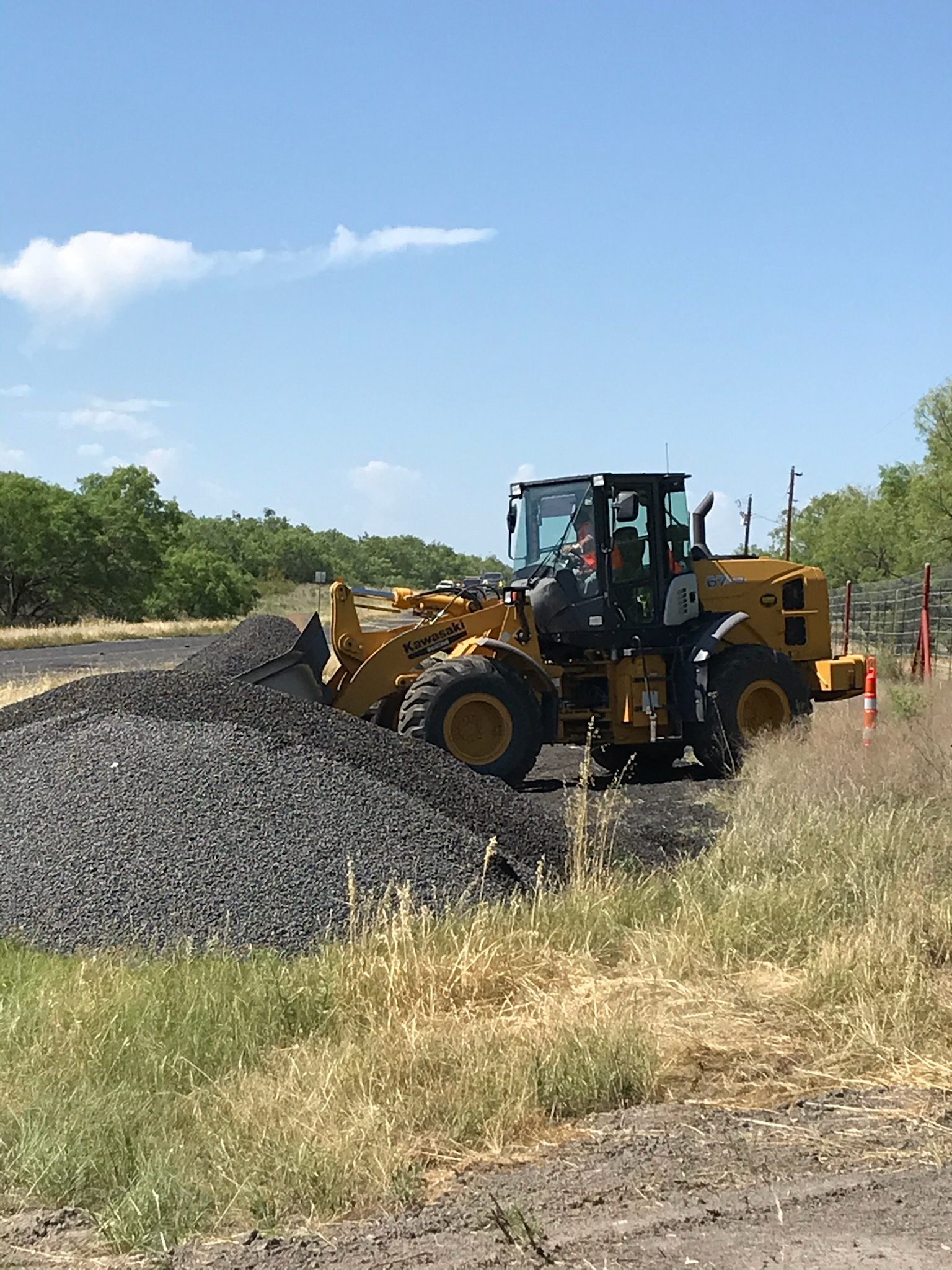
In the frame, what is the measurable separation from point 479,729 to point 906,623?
16558 millimetres

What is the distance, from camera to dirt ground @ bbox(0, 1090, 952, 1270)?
156 inches

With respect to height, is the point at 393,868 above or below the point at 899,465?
below

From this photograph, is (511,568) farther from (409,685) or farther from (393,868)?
(393,868)

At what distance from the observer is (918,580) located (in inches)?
1136

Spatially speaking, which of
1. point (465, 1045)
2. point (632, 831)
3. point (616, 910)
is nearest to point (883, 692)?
point (632, 831)

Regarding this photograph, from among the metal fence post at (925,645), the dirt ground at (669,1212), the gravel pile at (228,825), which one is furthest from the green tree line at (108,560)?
the dirt ground at (669,1212)

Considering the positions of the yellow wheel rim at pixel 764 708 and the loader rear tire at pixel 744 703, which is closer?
the loader rear tire at pixel 744 703

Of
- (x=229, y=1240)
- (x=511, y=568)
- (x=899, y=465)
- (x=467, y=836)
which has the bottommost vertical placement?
(x=229, y=1240)

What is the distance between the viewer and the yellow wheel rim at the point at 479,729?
13.1 meters

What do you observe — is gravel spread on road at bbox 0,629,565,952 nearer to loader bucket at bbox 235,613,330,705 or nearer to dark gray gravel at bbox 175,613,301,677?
loader bucket at bbox 235,613,330,705

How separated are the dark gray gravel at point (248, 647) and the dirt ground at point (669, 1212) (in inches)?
363

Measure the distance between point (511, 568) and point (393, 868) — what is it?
7430 millimetres

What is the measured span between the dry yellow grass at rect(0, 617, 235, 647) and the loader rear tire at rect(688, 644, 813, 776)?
109 ft

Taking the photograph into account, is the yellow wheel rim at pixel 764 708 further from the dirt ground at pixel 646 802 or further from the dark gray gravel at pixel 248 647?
the dark gray gravel at pixel 248 647
